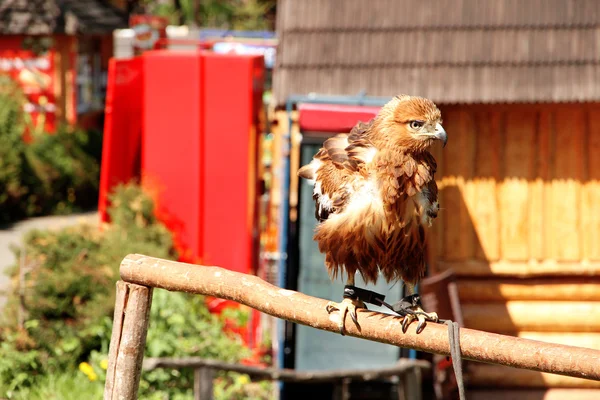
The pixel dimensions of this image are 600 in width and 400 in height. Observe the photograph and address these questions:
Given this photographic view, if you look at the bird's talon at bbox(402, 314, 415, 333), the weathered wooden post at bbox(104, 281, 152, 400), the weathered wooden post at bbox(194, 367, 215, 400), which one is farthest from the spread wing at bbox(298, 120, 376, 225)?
the weathered wooden post at bbox(194, 367, 215, 400)

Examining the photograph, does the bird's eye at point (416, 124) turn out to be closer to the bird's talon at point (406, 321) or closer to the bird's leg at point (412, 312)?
the bird's leg at point (412, 312)

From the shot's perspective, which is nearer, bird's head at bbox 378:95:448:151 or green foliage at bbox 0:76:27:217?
bird's head at bbox 378:95:448:151

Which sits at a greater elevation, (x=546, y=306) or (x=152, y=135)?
(x=152, y=135)

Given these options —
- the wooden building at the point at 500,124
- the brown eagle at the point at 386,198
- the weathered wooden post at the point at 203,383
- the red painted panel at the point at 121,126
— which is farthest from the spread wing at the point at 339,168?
the red painted panel at the point at 121,126

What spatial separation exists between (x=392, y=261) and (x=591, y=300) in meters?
4.98

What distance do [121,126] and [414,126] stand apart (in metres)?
5.87

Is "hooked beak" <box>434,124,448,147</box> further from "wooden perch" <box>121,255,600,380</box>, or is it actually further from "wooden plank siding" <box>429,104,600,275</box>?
"wooden plank siding" <box>429,104,600,275</box>

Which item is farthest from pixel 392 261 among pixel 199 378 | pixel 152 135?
pixel 152 135

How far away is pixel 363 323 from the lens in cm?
354

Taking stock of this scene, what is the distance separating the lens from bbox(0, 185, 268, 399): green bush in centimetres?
701

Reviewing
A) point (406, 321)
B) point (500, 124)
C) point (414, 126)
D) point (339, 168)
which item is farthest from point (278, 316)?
point (500, 124)

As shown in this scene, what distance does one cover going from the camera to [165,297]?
7.83 m

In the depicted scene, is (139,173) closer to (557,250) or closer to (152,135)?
(152,135)

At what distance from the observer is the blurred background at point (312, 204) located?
24.4ft
